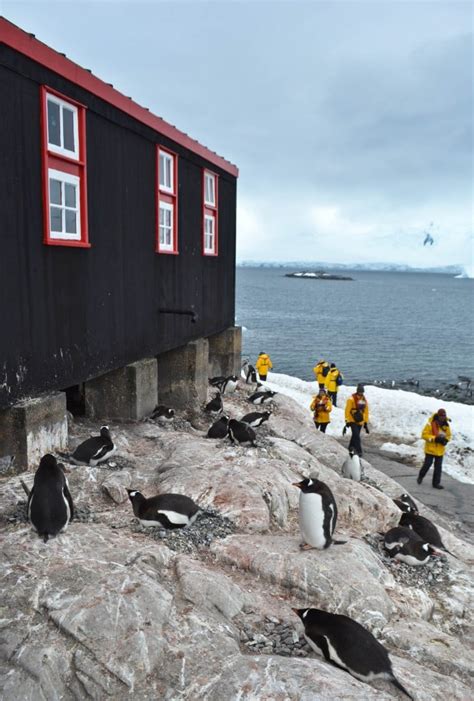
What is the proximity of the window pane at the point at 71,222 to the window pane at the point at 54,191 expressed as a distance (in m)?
0.40

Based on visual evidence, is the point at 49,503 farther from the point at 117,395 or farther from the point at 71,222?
the point at 117,395

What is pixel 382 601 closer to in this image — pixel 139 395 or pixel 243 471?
pixel 243 471

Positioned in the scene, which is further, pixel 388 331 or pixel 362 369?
pixel 388 331

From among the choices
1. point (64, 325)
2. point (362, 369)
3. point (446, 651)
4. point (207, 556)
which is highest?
point (64, 325)

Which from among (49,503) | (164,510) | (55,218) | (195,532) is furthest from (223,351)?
(49,503)

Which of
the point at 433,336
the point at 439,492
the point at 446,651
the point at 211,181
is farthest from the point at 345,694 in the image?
the point at 433,336

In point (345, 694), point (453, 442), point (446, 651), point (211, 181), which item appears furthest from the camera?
point (453, 442)

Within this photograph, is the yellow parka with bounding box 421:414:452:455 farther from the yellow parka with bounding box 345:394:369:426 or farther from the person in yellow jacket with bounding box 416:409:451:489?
the yellow parka with bounding box 345:394:369:426

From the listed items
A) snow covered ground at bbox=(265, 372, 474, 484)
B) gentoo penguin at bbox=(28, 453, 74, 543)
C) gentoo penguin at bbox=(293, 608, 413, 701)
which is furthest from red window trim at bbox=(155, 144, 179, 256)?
snow covered ground at bbox=(265, 372, 474, 484)

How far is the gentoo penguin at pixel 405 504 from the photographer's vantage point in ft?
43.0

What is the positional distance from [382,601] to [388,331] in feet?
248

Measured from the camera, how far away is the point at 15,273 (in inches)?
392

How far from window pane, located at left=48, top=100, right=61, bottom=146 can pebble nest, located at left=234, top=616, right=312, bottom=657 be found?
900 cm

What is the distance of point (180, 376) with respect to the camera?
1880 centimetres
